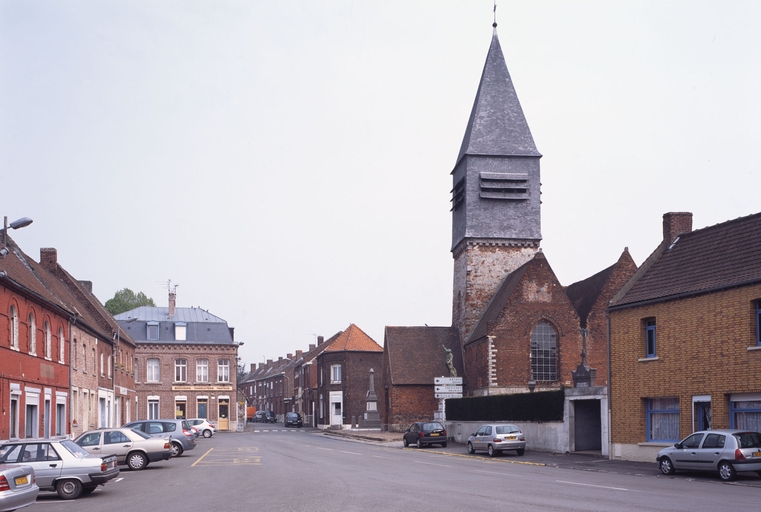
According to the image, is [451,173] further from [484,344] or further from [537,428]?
[537,428]

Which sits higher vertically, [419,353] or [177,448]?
[419,353]

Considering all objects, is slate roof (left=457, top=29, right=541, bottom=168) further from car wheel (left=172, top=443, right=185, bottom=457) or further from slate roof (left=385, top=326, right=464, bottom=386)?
car wheel (left=172, top=443, right=185, bottom=457)

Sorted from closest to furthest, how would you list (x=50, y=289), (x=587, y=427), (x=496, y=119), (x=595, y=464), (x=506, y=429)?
(x=595, y=464), (x=506, y=429), (x=587, y=427), (x=50, y=289), (x=496, y=119)

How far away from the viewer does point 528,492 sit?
57.8ft

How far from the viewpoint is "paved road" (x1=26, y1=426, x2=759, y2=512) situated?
15.3 m

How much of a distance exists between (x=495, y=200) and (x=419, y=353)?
12.7m

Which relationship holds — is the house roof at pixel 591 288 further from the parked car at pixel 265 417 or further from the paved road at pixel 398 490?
the parked car at pixel 265 417

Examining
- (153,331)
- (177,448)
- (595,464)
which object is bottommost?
(177,448)

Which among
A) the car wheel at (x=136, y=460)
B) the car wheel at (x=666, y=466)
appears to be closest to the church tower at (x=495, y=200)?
the car wheel at (x=136, y=460)

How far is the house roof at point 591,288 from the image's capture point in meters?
54.6

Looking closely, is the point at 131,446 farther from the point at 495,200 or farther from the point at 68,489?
the point at 495,200

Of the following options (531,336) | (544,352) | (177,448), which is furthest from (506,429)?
(544,352)

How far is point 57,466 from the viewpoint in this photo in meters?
19.0

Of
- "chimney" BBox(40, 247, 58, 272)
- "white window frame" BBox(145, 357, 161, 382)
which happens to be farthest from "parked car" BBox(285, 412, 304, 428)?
"chimney" BBox(40, 247, 58, 272)
